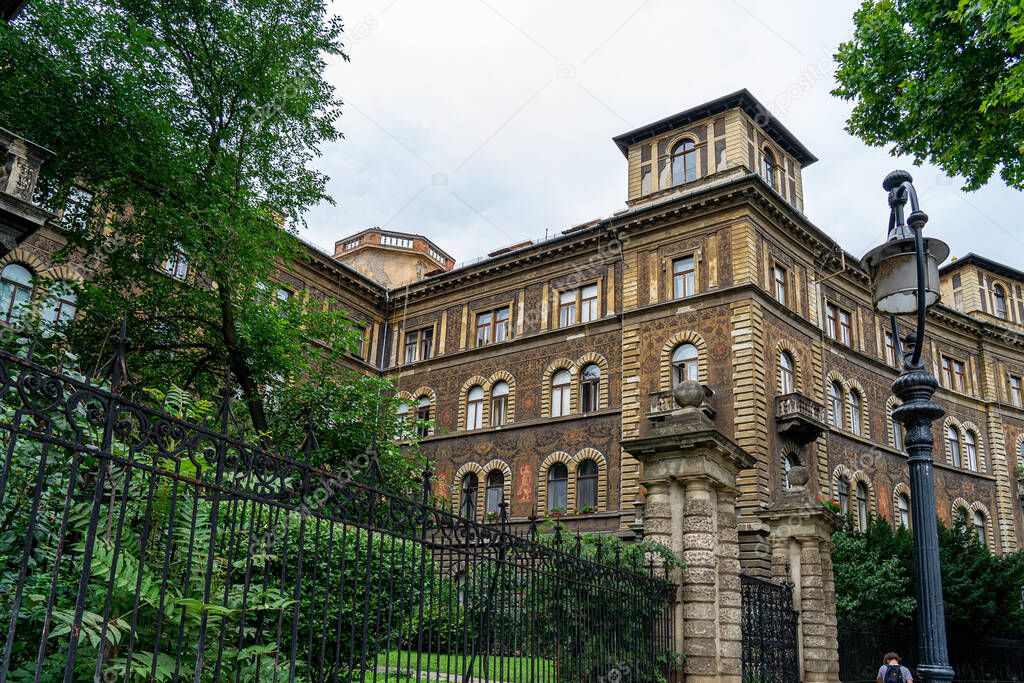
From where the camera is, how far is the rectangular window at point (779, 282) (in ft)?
93.6

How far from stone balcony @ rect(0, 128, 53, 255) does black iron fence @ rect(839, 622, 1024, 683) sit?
1659 centimetres

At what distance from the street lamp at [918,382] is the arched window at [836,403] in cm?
2397

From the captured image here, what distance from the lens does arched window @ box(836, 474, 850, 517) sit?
2867 centimetres

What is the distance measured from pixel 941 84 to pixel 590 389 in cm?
1860

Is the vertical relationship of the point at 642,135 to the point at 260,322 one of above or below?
above

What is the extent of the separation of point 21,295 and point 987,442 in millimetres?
38374

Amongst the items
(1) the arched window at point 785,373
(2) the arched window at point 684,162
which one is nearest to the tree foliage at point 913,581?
(1) the arched window at point 785,373

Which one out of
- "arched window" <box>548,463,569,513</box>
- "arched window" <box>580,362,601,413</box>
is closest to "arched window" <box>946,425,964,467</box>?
"arched window" <box>580,362,601,413</box>

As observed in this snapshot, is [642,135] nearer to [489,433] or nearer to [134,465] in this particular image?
[489,433]

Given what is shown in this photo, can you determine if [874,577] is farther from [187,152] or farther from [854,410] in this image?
[187,152]

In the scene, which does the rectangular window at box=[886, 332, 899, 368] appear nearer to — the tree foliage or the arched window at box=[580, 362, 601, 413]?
the tree foliage

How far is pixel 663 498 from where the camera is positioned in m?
9.43

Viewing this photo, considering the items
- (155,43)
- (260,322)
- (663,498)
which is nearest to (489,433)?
(260,322)

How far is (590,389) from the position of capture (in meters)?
29.9
